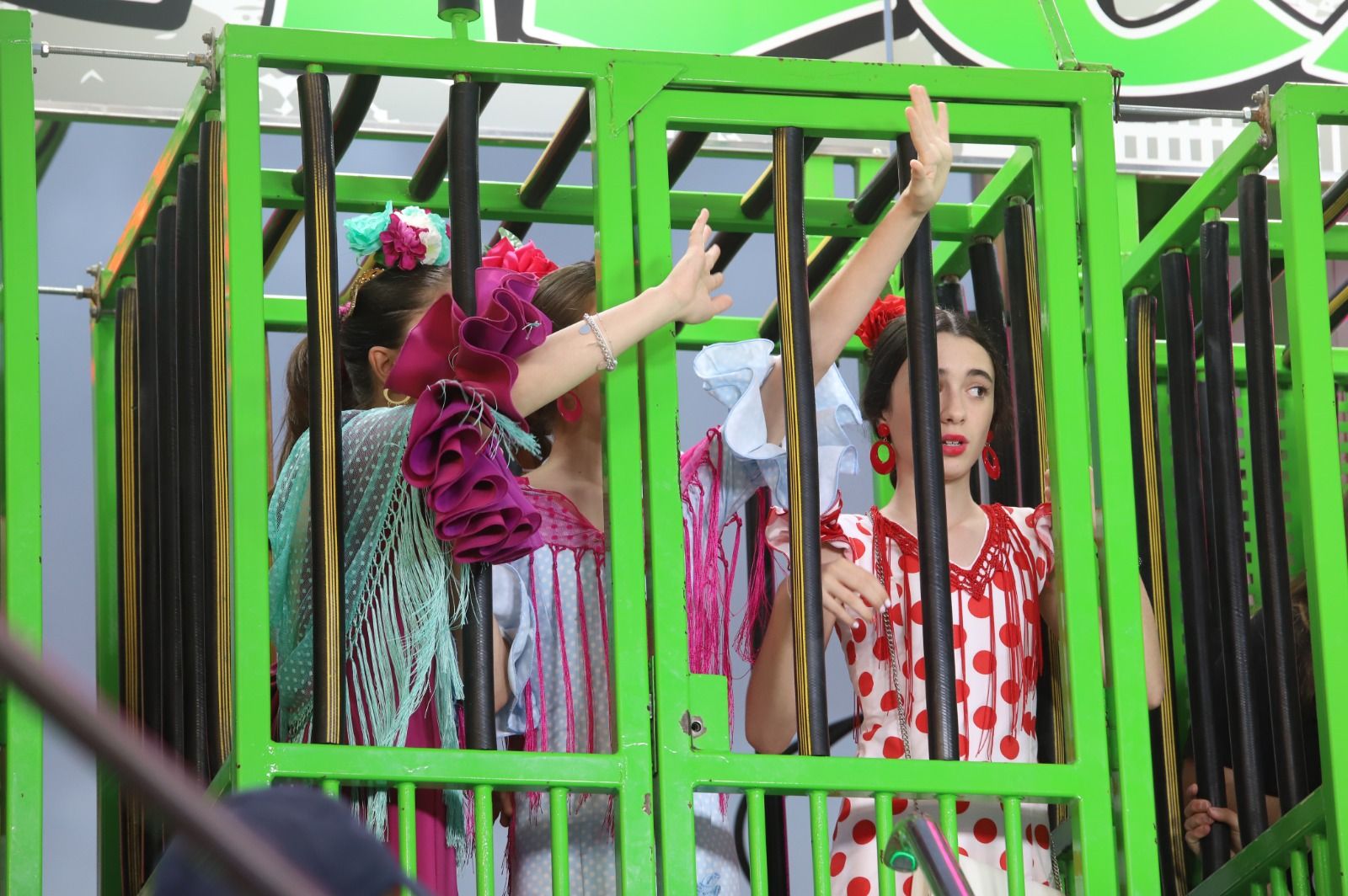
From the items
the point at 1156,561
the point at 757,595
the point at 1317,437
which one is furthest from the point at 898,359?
the point at 1317,437

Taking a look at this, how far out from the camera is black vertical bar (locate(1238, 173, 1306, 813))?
3.15 m

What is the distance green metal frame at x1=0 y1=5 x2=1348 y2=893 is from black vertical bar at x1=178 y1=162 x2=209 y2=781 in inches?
6.0

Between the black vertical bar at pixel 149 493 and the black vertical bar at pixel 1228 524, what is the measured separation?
64.9 inches

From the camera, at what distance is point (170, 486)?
10.4ft

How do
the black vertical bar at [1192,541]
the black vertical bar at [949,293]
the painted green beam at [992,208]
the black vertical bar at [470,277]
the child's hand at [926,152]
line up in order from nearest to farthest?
the black vertical bar at [470,277] → the child's hand at [926,152] → the painted green beam at [992,208] → the black vertical bar at [1192,541] → the black vertical bar at [949,293]

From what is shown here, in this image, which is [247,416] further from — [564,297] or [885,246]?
[885,246]

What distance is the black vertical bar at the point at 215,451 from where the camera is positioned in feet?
9.00

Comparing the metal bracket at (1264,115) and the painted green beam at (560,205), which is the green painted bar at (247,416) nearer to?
the painted green beam at (560,205)

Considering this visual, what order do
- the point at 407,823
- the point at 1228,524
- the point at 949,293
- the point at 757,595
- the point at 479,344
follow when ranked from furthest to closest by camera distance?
the point at 949,293 → the point at 1228,524 → the point at 757,595 → the point at 479,344 → the point at 407,823

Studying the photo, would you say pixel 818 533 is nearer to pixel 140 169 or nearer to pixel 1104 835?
pixel 1104 835

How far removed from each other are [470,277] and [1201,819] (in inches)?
60.8

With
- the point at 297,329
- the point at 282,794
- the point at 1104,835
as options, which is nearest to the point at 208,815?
the point at 282,794

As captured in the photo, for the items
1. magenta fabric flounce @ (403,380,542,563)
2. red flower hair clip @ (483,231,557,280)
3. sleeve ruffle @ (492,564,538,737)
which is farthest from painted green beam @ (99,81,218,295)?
sleeve ruffle @ (492,564,538,737)

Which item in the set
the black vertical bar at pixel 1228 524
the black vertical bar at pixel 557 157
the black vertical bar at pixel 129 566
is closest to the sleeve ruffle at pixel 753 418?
the black vertical bar at pixel 557 157
